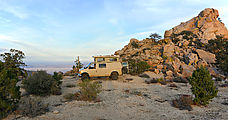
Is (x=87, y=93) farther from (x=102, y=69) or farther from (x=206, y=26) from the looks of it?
(x=206, y=26)

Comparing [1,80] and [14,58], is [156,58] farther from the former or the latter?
[1,80]

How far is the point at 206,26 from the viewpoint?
48.4 meters

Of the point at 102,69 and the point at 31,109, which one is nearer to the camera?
the point at 31,109

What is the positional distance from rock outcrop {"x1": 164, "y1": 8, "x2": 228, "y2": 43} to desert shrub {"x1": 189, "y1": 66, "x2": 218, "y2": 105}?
45.4 metres

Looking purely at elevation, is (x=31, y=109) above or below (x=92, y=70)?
below

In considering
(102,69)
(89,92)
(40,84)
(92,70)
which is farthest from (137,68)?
(40,84)

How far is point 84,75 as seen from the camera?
14.7 metres

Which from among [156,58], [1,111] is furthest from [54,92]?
[156,58]

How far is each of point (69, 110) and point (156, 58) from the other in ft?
79.8

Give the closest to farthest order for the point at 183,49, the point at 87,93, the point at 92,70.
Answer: the point at 87,93 < the point at 92,70 < the point at 183,49

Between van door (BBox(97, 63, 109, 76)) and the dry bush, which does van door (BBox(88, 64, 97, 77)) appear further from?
the dry bush

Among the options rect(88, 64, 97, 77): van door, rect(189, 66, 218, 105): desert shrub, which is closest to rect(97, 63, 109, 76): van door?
rect(88, 64, 97, 77): van door

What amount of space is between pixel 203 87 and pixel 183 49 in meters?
29.2

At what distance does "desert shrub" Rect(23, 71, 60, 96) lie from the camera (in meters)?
8.55
